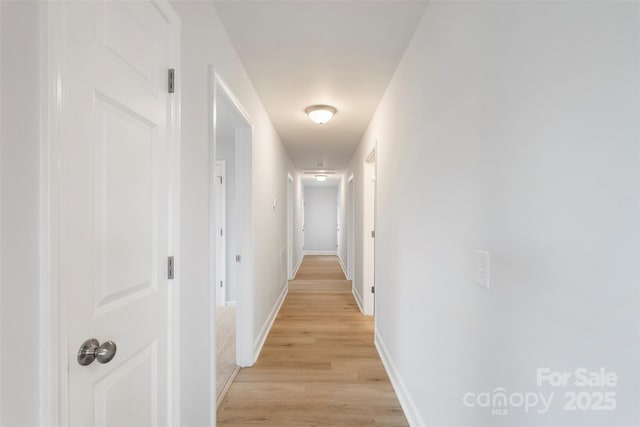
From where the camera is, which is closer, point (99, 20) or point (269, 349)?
point (99, 20)

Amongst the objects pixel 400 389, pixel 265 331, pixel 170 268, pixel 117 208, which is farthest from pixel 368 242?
pixel 117 208

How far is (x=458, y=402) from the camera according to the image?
1259 mm

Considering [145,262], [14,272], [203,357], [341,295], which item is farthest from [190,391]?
[341,295]

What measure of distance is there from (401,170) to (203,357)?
1.72m

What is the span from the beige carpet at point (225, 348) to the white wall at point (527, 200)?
5.00ft

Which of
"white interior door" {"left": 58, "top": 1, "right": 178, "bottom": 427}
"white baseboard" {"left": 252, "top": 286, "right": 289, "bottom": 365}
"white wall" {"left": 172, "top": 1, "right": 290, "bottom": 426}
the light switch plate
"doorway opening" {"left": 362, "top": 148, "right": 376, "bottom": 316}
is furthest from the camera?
"doorway opening" {"left": 362, "top": 148, "right": 376, "bottom": 316}

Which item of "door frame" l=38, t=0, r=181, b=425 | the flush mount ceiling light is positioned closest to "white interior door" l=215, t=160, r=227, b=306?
the flush mount ceiling light

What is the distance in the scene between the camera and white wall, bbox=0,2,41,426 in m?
0.64

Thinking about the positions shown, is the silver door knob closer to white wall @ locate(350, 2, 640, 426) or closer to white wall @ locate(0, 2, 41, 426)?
white wall @ locate(0, 2, 41, 426)

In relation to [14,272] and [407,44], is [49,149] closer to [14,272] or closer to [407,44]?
[14,272]

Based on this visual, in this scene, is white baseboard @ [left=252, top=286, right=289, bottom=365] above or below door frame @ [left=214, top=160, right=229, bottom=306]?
below

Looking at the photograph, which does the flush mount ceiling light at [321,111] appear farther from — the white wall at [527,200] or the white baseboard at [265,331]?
the white baseboard at [265,331]

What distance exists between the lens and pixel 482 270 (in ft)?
3.51

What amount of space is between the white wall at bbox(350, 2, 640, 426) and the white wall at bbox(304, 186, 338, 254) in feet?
28.3
